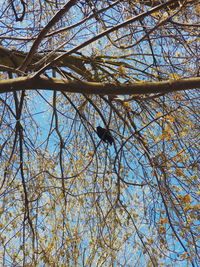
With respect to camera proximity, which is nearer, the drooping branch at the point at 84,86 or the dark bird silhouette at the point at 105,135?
the drooping branch at the point at 84,86

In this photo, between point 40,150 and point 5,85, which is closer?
point 5,85

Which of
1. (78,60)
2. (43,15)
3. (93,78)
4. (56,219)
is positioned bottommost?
(56,219)

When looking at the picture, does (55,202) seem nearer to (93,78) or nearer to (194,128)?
(93,78)

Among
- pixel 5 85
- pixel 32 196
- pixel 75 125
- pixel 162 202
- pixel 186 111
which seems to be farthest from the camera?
pixel 75 125

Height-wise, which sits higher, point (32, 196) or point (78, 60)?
point (78, 60)

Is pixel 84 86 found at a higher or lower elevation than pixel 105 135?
lower

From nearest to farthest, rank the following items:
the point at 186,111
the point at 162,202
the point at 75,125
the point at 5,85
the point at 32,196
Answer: the point at 5,85
the point at 162,202
the point at 186,111
the point at 32,196
the point at 75,125

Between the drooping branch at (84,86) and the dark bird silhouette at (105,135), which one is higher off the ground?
the dark bird silhouette at (105,135)

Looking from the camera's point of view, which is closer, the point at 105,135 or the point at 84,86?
the point at 84,86

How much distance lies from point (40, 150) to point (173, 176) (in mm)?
1771

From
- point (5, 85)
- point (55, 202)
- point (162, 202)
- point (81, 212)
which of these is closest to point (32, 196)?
point (55, 202)

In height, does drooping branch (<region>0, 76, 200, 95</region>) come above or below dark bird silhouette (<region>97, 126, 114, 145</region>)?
below

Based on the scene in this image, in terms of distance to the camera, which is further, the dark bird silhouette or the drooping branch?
the dark bird silhouette

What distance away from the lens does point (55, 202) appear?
164 inches
